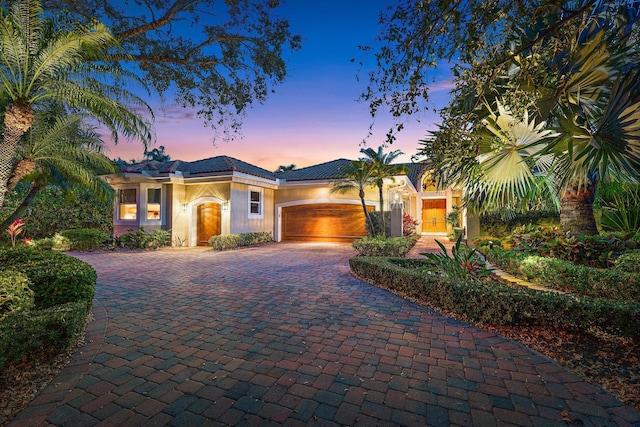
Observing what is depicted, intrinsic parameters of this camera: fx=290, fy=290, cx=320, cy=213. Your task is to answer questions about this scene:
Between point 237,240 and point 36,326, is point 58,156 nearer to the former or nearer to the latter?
point 36,326

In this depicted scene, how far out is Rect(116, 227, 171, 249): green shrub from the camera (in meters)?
14.1

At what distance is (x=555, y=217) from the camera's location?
11375 millimetres

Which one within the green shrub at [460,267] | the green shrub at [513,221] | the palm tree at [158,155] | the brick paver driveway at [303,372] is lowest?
the brick paver driveway at [303,372]

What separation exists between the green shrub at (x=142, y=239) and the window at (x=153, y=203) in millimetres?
1183

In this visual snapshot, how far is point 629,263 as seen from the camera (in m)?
5.35

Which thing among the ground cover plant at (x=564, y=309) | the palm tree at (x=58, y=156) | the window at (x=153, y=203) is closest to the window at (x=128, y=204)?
the window at (x=153, y=203)

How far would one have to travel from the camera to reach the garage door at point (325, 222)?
1748 cm

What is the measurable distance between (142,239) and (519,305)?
15131 millimetres

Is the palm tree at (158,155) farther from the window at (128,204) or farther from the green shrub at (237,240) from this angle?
the green shrub at (237,240)

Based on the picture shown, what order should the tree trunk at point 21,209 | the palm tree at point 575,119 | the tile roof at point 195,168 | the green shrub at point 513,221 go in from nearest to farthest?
the palm tree at point 575,119 < the tree trunk at point 21,209 < the green shrub at point 513,221 < the tile roof at point 195,168

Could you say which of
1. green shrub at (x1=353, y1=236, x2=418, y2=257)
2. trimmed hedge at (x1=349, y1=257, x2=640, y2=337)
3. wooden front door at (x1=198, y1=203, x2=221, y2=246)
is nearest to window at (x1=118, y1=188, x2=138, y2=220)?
wooden front door at (x1=198, y1=203, x2=221, y2=246)

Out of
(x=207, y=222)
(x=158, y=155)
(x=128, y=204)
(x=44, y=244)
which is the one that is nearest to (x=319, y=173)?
(x=207, y=222)

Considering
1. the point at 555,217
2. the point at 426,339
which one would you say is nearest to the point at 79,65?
the point at 426,339

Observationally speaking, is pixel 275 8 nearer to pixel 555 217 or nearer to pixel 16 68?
pixel 16 68
